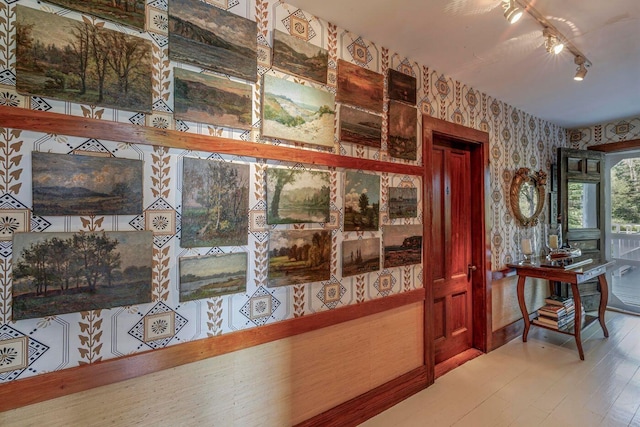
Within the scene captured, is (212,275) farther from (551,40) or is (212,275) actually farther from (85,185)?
(551,40)

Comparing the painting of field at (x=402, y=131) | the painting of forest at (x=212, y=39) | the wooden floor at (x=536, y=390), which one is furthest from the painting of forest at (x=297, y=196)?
the wooden floor at (x=536, y=390)

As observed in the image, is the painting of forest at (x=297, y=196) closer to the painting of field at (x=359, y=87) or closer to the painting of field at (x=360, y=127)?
the painting of field at (x=360, y=127)

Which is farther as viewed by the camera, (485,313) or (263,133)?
(485,313)

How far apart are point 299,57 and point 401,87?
88 centimetres

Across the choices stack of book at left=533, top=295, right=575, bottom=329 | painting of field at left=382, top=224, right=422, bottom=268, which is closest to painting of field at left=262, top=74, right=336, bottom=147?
painting of field at left=382, top=224, right=422, bottom=268

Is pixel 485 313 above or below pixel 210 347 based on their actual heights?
below

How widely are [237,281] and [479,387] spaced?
6.98 feet

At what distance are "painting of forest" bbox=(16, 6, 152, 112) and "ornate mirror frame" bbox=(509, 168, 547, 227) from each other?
352cm

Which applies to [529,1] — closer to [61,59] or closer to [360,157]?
[360,157]

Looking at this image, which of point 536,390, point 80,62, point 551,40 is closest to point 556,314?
point 536,390

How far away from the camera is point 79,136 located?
46.1 inches

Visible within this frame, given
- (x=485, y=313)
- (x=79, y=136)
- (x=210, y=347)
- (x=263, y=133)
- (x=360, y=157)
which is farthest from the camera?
(x=485, y=313)

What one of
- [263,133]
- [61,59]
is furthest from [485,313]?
[61,59]

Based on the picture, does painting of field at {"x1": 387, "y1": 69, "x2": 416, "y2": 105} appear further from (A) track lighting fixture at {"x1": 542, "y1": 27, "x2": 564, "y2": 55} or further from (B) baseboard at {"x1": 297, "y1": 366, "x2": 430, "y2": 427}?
(B) baseboard at {"x1": 297, "y1": 366, "x2": 430, "y2": 427}
